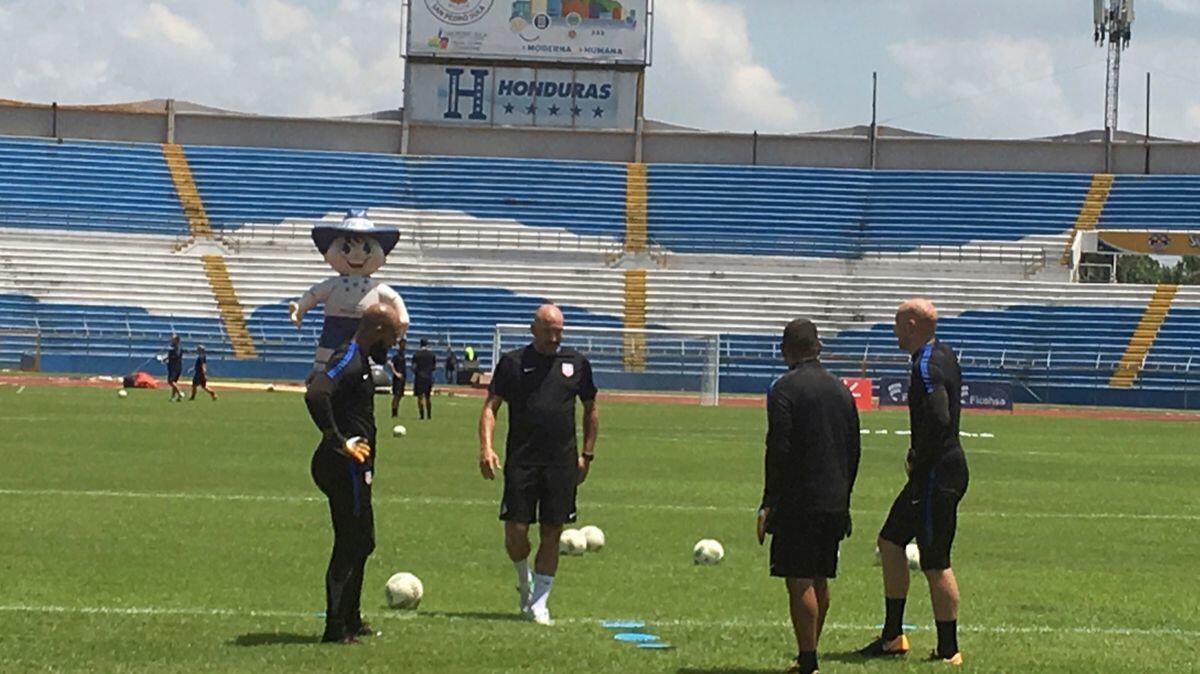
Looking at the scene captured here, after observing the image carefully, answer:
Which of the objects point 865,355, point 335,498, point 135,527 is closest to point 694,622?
point 335,498

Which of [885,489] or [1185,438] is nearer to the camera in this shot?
[885,489]

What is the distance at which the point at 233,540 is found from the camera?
17.1m

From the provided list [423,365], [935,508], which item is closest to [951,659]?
[935,508]

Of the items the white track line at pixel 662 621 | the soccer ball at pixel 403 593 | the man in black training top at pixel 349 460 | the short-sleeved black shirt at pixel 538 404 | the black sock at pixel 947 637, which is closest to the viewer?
the black sock at pixel 947 637

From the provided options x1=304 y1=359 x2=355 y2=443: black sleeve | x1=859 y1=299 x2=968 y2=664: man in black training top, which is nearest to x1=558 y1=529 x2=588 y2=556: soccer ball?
x1=859 y1=299 x2=968 y2=664: man in black training top

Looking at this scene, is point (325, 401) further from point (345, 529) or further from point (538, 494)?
point (538, 494)

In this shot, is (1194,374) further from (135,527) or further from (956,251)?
(135,527)

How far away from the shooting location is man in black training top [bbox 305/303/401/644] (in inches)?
450

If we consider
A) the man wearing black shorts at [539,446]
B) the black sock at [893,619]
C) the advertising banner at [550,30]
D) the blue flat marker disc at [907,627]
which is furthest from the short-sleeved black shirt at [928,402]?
the advertising banner at [550,30]

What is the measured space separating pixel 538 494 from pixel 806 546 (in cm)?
291

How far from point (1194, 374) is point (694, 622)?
2181 inches

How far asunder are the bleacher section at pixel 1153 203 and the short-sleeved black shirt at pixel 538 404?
6359cm

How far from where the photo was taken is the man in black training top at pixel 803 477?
10516 mm

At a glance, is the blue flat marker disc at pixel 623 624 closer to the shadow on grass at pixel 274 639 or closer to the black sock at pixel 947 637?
the shadow on grass at pixel 274 639
